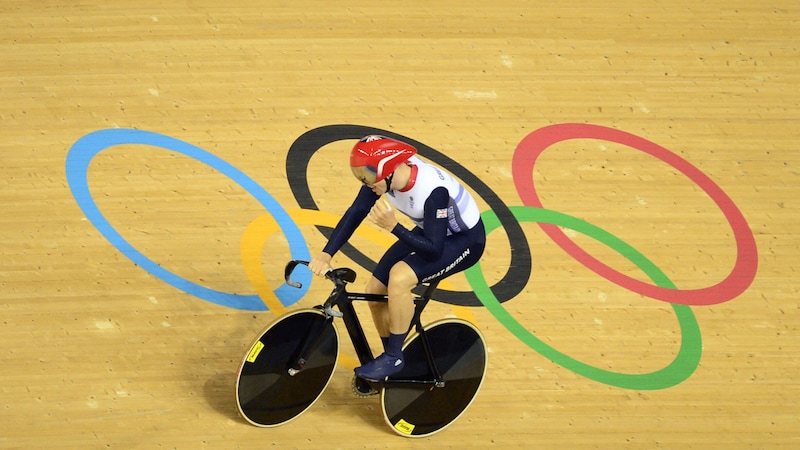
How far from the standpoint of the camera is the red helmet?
12.3ft

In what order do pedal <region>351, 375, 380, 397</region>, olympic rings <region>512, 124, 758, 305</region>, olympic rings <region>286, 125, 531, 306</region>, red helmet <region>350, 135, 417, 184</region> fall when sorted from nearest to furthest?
red helmet <region>350, 135, 417, 184</region> → pedal <region>351, 375, 380, 397</region> → olympic rings <region>286, 125, 531, 306</region> → olympic rings <region>512, 124, 758, 305</region>

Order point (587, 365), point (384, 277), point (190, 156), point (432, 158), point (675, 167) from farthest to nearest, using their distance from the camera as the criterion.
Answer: point (675, 167)
point (432, 158)
point (190, 156)
point (587, 365)
point (384, 277)

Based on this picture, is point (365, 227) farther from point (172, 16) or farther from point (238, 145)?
point (172, 16)

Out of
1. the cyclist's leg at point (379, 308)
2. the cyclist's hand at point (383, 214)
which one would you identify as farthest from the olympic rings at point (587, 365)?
the cyclist's hand at point (383, 214)

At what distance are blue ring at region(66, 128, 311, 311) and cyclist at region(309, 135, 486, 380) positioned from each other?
40.6 inches

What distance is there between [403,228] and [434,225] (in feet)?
0.60

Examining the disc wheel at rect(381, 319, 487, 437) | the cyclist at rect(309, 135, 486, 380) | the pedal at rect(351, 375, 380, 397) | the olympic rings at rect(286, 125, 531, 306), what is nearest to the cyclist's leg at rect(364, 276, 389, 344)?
the cyclist at rect(309, 135, 486, 380)

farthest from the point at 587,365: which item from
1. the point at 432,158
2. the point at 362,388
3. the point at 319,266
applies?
the point at 319,266

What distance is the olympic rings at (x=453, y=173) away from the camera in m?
5.27

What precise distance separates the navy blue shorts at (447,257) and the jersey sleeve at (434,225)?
138mm

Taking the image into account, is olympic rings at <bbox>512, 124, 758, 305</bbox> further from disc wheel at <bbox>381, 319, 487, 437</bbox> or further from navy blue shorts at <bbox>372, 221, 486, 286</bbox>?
navy blue shorts at <bbox>372, 221, 486, 286</bbox>

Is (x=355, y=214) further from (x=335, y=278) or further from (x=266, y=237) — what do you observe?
(x=266, y=237)

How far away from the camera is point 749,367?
5.12 meters

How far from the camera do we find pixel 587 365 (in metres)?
5.03
